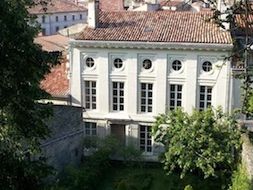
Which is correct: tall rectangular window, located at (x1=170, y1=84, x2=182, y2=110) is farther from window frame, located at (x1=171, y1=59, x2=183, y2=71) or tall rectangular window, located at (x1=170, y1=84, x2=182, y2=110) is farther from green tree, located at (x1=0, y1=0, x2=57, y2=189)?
green tree, located at (x1=0, y1=0, x2=57, y2=189)

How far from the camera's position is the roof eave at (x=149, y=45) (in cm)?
3076

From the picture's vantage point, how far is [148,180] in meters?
29.6

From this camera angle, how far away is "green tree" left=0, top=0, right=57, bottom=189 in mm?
12789

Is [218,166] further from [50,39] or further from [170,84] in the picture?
[50,39]

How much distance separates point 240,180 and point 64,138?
10756mm

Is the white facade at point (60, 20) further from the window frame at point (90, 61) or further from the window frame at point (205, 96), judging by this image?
the window frame at point (205, 96)

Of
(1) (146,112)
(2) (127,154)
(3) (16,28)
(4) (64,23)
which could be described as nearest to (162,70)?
(1) (146,112)

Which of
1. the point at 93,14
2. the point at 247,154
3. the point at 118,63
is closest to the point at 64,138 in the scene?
the point at 118,63

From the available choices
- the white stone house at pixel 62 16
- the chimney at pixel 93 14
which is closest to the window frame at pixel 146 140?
the chimney at pixel 93 14

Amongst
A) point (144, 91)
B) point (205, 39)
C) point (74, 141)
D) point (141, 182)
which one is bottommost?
point (141, 182)

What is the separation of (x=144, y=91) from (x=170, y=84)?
1.87 metres

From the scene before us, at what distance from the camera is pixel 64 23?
→ 307 feet

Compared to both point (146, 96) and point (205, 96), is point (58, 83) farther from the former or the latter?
point (205, 96)

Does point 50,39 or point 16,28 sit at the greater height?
point 16,28
